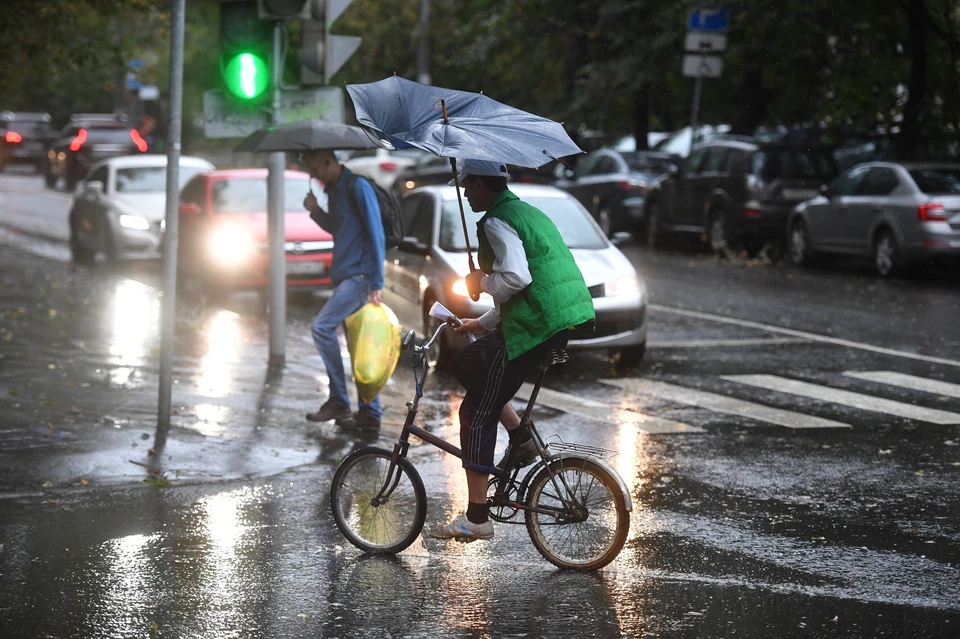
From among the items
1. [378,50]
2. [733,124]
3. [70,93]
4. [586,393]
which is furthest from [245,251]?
[70,93]

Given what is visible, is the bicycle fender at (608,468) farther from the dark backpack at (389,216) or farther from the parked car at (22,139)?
the parked car at (22,139)

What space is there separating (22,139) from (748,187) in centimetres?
3508

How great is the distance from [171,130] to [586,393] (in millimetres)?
3846

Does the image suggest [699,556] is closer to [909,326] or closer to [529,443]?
[529,443]

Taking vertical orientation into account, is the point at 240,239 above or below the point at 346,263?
below

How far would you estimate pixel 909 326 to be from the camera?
14453 millimetres

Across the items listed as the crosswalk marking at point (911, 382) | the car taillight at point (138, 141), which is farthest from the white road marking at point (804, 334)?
the car taillight at point (138, 141)

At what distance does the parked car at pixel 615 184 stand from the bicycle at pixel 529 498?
1857 cm

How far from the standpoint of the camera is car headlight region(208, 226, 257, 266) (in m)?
16.0

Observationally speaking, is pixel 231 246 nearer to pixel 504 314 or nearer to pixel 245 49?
pixel 245 49

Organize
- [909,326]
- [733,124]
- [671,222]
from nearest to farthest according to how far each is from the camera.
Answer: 1. [909,326]
2. [671,222]
3. [733,124]

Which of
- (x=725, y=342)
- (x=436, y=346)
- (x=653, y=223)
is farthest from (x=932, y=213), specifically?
(x=436, y=346)

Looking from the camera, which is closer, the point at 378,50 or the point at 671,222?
the point at 671,222

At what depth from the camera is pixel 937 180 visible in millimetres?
18750
